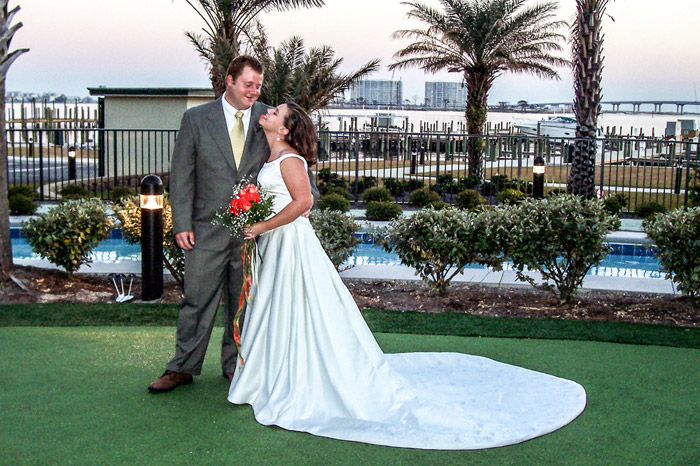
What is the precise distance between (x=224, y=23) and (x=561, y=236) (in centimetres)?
1161

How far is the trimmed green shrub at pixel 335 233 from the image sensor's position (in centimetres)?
731

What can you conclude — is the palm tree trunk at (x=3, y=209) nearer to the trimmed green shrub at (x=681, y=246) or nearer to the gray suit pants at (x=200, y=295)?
the gray suit pants at (x=200, y=295)

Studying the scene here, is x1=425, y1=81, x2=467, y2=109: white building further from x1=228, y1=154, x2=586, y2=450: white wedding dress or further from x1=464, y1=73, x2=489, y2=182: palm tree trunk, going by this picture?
x1=228, y1=154, x2=586, y2=450: white wedding dress

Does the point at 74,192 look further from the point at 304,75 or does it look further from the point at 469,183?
the point at 469,183

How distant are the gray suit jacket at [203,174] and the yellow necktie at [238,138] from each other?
A: 3 cm

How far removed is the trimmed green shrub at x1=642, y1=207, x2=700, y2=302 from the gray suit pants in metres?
3.89

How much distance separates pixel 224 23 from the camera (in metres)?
16.4

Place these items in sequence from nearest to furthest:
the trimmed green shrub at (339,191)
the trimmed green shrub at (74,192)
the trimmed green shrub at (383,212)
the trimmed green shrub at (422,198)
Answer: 1. the trimmed green shrub at (383,212)
2. the trimmed green shrub at (74,192)
3. the trimmed green shrub at (422,198)
4. the trimmed green shrub at (339,191)

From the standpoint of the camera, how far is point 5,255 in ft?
23.4

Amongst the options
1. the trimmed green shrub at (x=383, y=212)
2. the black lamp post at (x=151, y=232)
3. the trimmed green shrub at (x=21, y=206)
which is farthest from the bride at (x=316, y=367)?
the trimmed green shrub at (x=21, y=206)

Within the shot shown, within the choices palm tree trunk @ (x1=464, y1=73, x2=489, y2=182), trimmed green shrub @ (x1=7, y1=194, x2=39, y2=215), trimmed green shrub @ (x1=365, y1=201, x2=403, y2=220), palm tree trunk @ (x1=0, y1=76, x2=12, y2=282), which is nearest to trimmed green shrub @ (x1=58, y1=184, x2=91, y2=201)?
trimmed green shrub @ (x1=7, y1=194, x2=39, y2=215)

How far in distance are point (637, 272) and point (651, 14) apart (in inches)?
413

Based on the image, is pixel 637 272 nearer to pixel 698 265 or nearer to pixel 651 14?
pixel 698 265

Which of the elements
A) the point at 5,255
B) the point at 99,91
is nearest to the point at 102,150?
the point at 99,91
